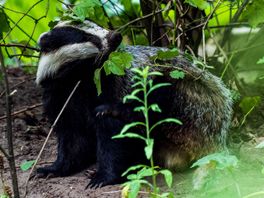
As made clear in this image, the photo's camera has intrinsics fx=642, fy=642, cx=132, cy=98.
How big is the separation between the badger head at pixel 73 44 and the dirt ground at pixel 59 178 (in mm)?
418

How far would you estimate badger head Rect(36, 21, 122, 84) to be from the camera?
4.65 m

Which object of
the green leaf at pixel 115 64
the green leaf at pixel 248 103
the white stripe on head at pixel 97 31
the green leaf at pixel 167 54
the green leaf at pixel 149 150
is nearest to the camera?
the green leaf at pixel 149 150

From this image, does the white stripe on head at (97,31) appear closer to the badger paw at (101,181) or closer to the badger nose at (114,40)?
the badger nose at (114,40)

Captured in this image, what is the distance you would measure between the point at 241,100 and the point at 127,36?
1.46 meters

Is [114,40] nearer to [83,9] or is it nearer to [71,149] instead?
[83,9]

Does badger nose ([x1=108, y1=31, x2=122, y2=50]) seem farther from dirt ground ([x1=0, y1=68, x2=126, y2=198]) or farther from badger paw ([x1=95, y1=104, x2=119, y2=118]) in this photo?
dirt ground ([x1=0, y1=68, x2=126, y2=198])

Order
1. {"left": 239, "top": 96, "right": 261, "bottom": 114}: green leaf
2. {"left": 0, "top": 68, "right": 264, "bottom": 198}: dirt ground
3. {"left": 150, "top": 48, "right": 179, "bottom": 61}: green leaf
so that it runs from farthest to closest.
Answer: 1. {"left": 239, "top": 96, "right": 261, "bottom": 114}: green leaf
2. {"left": 150, "top": 48, "right": 179, "bottom": 61}: green leaf
3. {"left": 0, "top": 68, "right": 264, "bottom": 198}: dirt ground

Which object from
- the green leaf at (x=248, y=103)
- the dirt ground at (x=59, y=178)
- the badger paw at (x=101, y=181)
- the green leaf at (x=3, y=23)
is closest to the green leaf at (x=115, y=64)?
the dirt ground at (x=59, y=178)

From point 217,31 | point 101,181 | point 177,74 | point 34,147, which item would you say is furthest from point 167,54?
point 217,31

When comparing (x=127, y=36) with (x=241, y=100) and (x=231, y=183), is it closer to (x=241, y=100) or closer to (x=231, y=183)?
(x=241, y=100)

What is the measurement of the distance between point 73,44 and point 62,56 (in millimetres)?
127

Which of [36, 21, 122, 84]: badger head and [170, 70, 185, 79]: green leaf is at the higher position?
[36, 21, 122, 84]: badger head

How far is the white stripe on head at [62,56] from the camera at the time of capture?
183 inches

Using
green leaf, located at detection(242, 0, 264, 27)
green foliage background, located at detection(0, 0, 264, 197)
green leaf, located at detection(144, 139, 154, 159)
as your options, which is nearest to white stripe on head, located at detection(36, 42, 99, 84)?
green foliage background, located at detection(0, 0, 264, 197)
